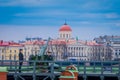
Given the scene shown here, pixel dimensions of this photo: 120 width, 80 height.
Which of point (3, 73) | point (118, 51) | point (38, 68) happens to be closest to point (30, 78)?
point (38, 68)

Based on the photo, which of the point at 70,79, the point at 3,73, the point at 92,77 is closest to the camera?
the point at 70,79

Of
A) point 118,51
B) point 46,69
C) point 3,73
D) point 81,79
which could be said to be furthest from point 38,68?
point 118,51

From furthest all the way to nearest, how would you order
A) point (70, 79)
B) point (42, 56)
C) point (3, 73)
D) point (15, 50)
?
point (15, 50) < point (42, 56) < point (3, 73) < point (70, 79)

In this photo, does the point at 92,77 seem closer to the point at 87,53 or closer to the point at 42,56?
the point at 42,56

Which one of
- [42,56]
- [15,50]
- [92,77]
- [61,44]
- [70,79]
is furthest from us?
[15,50]

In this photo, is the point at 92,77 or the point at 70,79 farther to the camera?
the point at 92,77

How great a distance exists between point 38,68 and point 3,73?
10530 millimetres

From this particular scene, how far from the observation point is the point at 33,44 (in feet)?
607

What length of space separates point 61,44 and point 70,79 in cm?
15636

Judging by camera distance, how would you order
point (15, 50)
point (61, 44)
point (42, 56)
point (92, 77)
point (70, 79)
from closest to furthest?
point (70, 79)
point (92, 77)
point (42, 56)
point (61, 44)
point (15, 50)

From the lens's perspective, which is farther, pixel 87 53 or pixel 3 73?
pixel 87 53

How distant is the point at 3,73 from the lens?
2078 centimetres

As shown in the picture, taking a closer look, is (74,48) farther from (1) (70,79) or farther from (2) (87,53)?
(1) (70,79)

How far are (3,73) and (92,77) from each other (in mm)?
9814
